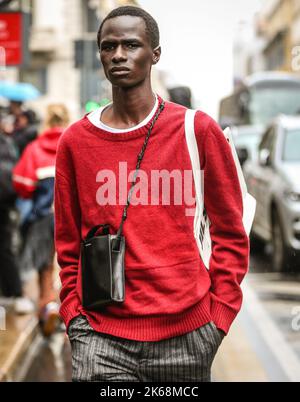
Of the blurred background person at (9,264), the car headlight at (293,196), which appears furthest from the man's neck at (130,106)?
the car headlight at (293,196)

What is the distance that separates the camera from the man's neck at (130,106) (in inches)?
106

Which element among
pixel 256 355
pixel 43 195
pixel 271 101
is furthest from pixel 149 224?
pixel 271 101

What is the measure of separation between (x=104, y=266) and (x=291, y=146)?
8823mm

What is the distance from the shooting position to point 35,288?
9.04 meters

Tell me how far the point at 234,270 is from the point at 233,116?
720 inches

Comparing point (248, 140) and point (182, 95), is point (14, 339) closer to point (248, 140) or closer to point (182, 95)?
point (182, 95)

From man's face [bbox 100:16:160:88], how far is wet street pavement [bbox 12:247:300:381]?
3.22 m

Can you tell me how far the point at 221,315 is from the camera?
104 inches

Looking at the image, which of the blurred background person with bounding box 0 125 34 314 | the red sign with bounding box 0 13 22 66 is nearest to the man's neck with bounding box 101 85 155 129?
the blurred background person with bounding box 0 125 34 314

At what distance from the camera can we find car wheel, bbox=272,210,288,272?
10141mm

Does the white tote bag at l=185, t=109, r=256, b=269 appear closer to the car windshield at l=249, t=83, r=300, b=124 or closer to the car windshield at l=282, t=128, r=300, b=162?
the car windshield at l=282, t=128, r=300, b=162

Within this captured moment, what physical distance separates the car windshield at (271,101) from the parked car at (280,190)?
10218mm

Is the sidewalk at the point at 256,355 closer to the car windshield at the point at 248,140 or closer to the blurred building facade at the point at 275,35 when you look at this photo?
the car windshield at the point at 248,140

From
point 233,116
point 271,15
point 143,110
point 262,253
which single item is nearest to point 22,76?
point 271,15
